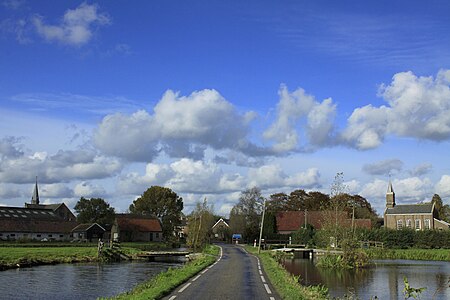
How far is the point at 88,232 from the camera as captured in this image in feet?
276

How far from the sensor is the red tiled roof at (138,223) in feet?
294

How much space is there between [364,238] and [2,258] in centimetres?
4530

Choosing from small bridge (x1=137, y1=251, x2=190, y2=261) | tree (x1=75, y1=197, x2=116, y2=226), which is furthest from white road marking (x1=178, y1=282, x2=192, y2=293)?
tree (x1=75, y1=197, x2=116, y2=226)

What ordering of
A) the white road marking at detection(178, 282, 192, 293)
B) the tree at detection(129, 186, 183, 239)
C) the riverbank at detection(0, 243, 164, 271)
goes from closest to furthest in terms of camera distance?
the white road marking at detection(178, 282, 192, 293)
the riverbank at detection(0, 243, 164, 271)
the tree at detection(129, 186, 183, 239)

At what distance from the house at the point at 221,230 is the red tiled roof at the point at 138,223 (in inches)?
504

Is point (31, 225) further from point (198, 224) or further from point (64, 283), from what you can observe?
point (64, 283)

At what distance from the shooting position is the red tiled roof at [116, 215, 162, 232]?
89.8 m

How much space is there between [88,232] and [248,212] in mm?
27871

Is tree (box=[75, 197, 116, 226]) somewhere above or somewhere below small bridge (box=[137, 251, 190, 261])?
above

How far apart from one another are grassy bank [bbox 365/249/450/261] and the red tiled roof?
149 feet

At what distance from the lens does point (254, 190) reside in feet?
305

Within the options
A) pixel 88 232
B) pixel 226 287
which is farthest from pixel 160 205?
pixel 226 287

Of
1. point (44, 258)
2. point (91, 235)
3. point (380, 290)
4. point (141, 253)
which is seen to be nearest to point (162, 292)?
point (380, 290)

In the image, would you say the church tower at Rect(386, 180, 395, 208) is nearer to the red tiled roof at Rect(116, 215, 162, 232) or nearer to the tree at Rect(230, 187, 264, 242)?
the tree at Rect(230, 187, 264, 242)
